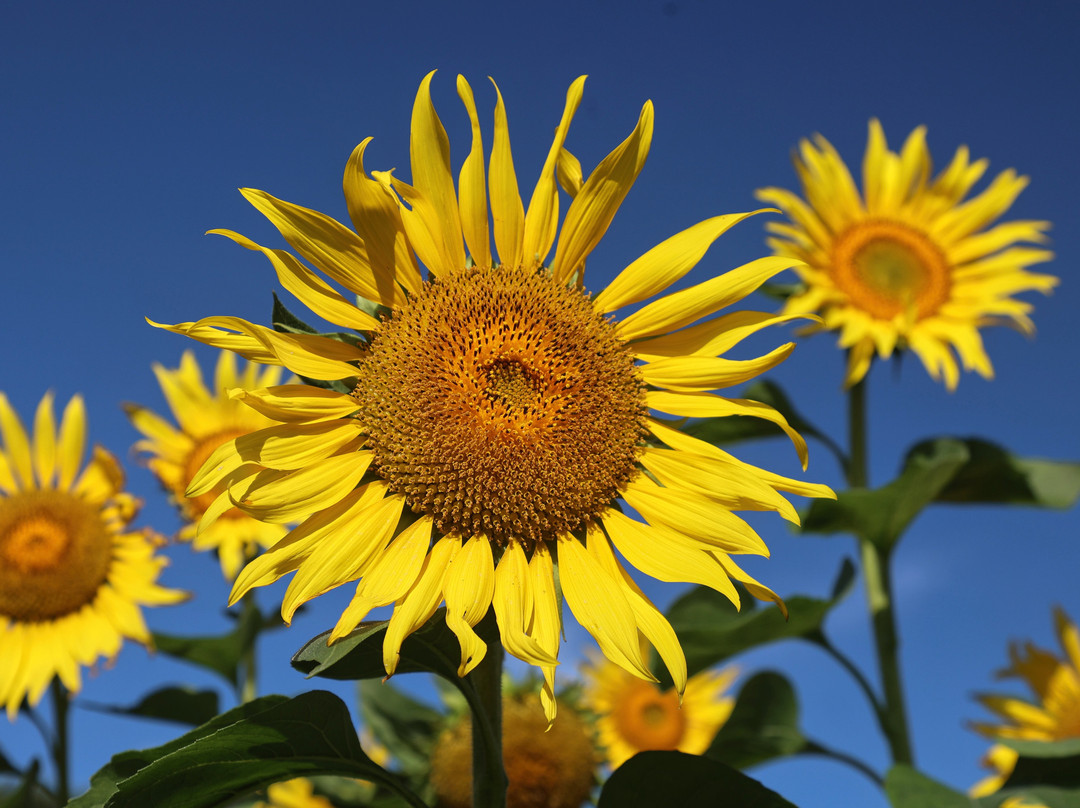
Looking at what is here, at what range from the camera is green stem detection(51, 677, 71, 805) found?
368 cm

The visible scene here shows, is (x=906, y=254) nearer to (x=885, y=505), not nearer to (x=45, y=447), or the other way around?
(x=885, y=505)

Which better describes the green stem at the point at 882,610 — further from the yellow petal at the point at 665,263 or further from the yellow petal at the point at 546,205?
the yellow petal at the point at 546,205

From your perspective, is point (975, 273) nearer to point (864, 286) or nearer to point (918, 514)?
point (864, 286)

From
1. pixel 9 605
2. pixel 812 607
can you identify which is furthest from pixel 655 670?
pixel 9 605

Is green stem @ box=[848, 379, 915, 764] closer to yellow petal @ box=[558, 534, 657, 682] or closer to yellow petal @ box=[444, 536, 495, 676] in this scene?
yellow petal @ box=[558, 534, 657, 682]

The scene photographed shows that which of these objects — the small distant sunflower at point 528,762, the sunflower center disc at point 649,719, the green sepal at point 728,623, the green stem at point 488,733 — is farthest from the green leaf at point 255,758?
the sunflower center disc at point 649,719

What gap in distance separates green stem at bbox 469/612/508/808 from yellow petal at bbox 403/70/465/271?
0.79m

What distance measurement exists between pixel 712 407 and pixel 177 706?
2792 mm

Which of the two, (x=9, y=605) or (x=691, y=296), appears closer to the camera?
(x=691, y=296)

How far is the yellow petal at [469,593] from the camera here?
64.1 inches

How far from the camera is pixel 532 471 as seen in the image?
1.91m

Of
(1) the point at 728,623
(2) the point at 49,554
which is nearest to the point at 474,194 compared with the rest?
(1) the point at 728,623

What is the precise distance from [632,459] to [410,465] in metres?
0.45

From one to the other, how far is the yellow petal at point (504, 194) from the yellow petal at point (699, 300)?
0.29 metres
